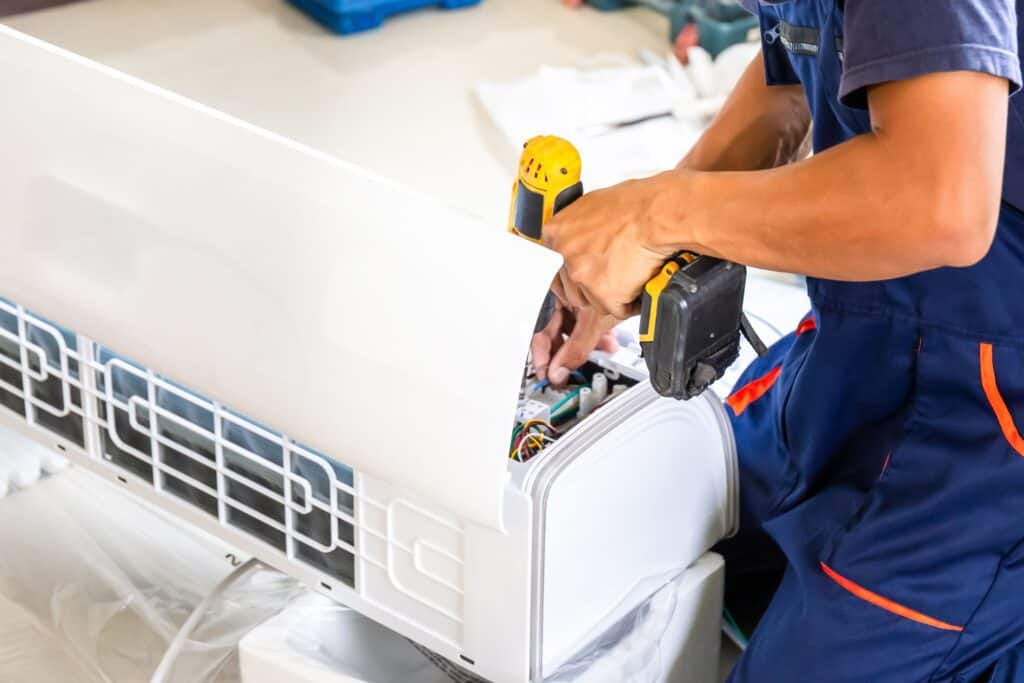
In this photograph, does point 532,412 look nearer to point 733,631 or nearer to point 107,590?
point 733,631

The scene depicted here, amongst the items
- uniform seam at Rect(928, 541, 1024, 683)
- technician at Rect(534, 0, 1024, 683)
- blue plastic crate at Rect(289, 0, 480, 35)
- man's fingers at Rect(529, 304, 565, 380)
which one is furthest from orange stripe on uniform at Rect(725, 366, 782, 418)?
blue plastic crate at Rect(289, 0, 480, 35)

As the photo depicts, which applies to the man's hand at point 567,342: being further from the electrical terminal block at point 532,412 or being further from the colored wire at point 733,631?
the colored wire at point 733,631

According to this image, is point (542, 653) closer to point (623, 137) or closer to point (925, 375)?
point (925, 375)

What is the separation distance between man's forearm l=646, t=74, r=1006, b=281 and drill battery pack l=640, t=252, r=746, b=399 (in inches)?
0.7

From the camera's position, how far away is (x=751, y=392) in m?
1.58

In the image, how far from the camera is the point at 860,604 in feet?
4.15

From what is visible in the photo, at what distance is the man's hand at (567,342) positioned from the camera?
1.34m

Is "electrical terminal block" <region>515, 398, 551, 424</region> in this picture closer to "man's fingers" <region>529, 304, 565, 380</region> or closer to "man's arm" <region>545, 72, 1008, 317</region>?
"man's fingers" <region>529, 304, 565, 380</region>

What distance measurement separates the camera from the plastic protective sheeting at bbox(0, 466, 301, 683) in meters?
1.49

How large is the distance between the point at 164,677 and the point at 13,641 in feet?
0.69

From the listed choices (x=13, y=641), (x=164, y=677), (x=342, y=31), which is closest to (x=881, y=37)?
(x=164, y=677)

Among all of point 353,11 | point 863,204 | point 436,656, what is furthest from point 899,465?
point 353,11

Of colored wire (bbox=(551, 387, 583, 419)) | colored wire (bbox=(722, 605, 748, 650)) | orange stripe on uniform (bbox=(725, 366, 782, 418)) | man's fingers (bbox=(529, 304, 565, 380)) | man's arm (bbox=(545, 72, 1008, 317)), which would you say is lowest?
colored wire (bbox=(722, 605, 748, 650))

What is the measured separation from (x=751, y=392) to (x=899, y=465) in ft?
1.11
